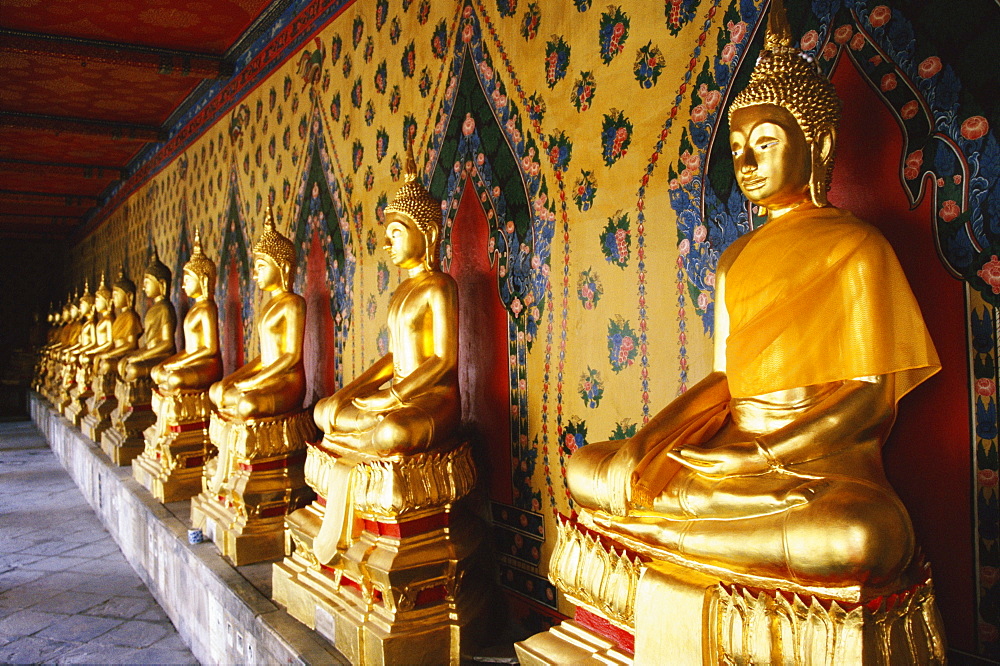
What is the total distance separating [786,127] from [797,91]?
8 cm

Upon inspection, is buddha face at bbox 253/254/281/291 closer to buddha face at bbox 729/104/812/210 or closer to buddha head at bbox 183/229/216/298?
buddha head at bbox 183/229/216/298

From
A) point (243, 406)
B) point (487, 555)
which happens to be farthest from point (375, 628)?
Result: point (243, 406)

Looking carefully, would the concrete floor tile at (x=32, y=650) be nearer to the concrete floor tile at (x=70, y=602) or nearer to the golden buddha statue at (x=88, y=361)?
the concrete floor tile at (x=70, y=602)

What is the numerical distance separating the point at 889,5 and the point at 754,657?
1.51 meters

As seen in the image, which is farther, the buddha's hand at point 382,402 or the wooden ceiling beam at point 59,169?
the wooden ceiling beam at point 59,169

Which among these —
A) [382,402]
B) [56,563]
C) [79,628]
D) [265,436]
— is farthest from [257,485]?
[56,563]

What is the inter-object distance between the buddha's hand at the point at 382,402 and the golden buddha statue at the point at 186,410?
3.01 meters

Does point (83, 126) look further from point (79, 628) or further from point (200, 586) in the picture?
point (200, 586)

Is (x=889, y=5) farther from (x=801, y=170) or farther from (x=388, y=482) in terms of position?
(x=388, y=482)

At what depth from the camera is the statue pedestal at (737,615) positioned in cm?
139

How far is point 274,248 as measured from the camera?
4461 millimetres

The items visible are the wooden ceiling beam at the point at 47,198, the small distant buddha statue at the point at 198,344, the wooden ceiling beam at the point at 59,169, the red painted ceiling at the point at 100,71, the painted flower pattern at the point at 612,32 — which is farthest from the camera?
the wooden ceiling beam at the point at 47,198

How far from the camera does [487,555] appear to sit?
3096 millimetres

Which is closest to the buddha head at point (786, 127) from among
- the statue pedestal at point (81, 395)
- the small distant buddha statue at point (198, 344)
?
the small distant buddha statue at point (198, 344)
